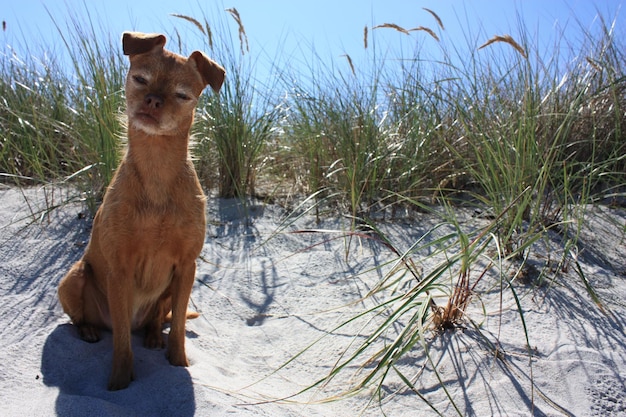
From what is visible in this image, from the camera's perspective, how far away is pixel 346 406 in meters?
2.69

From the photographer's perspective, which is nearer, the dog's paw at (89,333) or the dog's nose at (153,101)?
the dog's nose at (153,101)

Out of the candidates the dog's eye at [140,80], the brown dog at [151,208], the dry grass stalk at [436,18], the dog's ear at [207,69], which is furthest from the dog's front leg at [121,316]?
the dry grass stalk at [436,18]

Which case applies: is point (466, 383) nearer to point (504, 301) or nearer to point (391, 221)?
point (504, 301)

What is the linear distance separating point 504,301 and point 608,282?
74 centimetres

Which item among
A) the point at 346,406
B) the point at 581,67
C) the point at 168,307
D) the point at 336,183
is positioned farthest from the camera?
the point at 581,67

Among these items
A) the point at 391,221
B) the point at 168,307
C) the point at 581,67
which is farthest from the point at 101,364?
the point at 581,67

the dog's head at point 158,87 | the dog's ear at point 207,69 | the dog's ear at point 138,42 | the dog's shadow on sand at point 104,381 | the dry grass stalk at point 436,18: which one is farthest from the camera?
the dry grass stalk at point 436,18

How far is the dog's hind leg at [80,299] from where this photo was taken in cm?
300

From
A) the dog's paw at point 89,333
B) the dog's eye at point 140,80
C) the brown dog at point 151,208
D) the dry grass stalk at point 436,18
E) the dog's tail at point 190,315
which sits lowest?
the dog's paw at point 89,333

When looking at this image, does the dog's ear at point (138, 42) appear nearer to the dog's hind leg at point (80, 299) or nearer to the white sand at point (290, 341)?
the dog's hind leg at point (80, 299)

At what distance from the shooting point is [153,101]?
260cm

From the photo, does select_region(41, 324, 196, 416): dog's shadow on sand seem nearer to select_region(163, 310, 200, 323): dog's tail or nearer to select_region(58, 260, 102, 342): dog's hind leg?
select_region(58, 260, 102, 342): dog's hind leg

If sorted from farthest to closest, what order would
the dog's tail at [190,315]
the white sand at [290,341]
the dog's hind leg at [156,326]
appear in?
the dog's tail at [190,315] → the dog's hind leg at [156,326] → the white sand at [290,341]

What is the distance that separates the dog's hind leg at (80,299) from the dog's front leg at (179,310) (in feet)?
1.49
